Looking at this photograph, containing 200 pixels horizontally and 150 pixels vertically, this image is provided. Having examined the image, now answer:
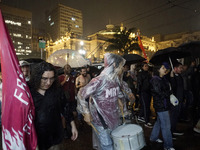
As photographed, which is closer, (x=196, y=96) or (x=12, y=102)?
(x=12, y=102)

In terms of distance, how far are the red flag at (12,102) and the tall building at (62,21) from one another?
4006 inches

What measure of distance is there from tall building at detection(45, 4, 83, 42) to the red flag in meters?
102

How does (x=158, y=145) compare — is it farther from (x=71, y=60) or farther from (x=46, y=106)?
(x=71, y=60)

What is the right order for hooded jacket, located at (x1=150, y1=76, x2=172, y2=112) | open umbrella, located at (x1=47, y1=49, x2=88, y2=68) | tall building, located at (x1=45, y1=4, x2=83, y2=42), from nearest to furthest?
hooded jacket, located at (x1=150, y1=76, x2=172, y2=112)
open umbrella, located at (x1=47, y1=49, x2=88, y2=68)
tall building, located at (x1=45, y1=4, x2=83, y2=42)

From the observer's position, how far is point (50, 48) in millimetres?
62969

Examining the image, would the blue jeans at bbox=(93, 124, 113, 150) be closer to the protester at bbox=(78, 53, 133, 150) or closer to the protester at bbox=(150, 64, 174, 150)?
the protester at bbox=(78, 53, 133, 150)

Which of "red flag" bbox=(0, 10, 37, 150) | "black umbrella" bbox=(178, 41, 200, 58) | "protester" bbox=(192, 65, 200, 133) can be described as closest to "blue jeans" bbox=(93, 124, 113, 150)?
"red flag" bbox=(0, 10, 37, 150)

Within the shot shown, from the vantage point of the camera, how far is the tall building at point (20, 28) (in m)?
88.2

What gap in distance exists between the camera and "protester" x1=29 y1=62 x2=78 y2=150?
1.94m

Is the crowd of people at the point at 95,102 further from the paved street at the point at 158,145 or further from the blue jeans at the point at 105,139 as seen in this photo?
the paved street at the point at 158,145

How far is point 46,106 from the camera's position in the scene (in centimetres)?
199

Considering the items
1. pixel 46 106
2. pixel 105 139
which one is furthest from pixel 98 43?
pixel 46 106

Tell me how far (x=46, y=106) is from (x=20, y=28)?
351ft

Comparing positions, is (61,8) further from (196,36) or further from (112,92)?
(112,92)
